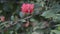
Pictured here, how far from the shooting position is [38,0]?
1.89 meters

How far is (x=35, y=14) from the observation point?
1861 mm

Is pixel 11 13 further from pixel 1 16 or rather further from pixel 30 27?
pixel 30 27

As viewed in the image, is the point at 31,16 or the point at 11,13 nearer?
the point at 31,16

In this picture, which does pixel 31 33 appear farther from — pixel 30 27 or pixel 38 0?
pixel 38 0

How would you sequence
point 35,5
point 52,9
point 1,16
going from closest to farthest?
point 52,9 < point 35,5 < point 1,16

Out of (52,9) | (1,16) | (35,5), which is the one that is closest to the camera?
(52,9)

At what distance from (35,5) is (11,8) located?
0.42 metres

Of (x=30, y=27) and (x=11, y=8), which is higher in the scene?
(x=11, y=8)

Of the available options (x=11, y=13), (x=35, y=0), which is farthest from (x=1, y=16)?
(x=35, y=0)

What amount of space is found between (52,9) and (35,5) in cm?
22

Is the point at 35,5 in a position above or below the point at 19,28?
above

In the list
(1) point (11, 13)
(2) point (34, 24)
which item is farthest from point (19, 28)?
(1) point (11, 13)

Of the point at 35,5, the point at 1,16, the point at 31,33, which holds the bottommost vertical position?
the point at 31,33

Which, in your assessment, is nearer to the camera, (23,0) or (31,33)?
(31,33)
